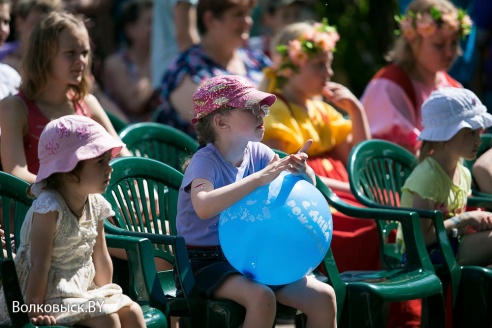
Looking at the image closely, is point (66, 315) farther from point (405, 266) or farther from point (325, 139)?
point (325, 139)

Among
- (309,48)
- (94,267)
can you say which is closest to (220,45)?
(309,48)

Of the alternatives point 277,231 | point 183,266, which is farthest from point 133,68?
point 277,231

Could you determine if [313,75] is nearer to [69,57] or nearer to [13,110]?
[69,57]

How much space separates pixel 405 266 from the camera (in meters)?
5.00

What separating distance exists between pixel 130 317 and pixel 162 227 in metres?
1.03

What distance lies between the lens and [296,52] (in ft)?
19.2

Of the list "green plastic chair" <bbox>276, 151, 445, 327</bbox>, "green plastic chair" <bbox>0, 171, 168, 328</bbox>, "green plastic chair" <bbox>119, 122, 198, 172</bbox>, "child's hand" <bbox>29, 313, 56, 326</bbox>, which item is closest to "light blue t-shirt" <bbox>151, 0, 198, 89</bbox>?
"green plastic chair" <bbox>119, 122, 198, 172</bbox>

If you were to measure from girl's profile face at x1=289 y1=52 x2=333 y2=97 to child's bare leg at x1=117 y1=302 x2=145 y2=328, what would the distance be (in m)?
2.52

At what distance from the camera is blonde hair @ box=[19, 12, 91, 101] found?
4.84 meters

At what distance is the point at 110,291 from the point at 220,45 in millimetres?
3207

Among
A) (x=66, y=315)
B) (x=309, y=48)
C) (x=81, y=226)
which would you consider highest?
(x=309, y=48)

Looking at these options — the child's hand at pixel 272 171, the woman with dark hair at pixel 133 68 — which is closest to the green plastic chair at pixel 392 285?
the child's hand at pixel 272 171

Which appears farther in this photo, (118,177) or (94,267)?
(118,177)

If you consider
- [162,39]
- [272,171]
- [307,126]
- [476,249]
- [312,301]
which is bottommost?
[476,249]
